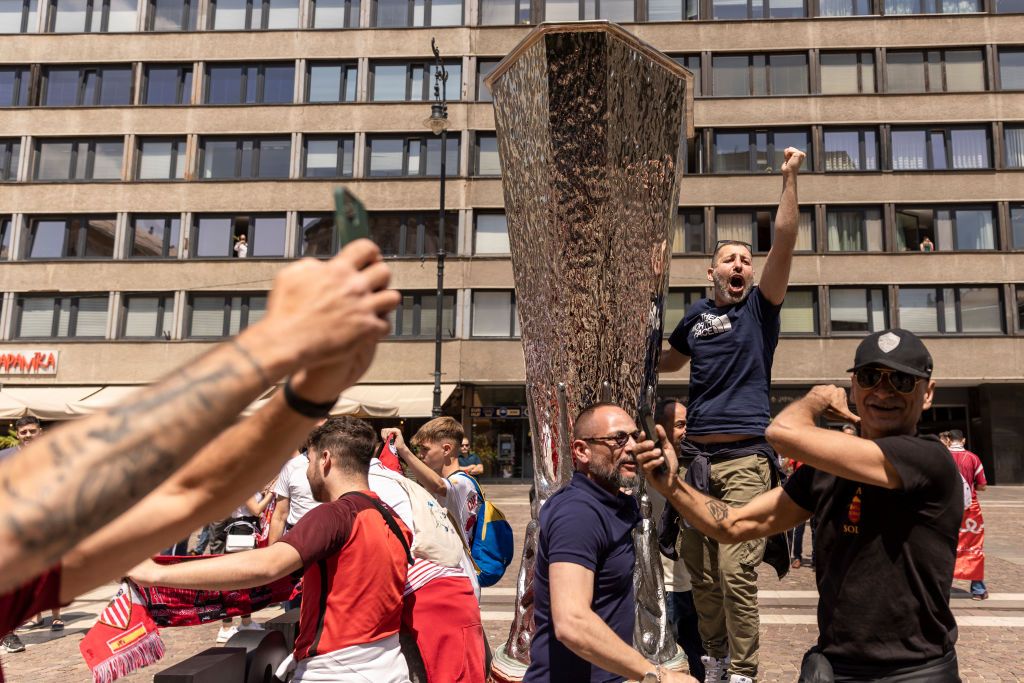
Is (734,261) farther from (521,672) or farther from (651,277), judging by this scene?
(521,672)

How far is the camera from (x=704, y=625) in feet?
12.9

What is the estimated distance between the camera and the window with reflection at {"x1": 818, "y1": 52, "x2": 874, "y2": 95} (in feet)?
94.1

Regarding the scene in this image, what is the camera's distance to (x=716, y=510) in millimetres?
2676

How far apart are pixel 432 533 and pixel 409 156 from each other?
27.0m

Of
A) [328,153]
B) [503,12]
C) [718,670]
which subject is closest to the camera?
[718,670]

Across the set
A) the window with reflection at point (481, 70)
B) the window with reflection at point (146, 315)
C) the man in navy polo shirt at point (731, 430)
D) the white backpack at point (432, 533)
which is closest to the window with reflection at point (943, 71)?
the window with reflection at point (481, 70)

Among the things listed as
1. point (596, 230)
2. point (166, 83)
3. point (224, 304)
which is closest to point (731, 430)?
point (596, 230)

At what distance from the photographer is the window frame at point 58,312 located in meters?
28.8

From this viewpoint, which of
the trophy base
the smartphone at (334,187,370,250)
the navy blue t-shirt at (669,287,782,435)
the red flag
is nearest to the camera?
the smartphone at (334,187,370,250)

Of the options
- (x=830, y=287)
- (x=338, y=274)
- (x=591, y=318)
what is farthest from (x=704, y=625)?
(x=830, y=287)

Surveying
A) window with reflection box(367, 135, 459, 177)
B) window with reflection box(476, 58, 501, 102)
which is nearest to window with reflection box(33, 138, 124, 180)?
window with reflection box(367, 135, 459, 177)

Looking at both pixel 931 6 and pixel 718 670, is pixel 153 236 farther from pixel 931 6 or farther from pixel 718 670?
pixel 718 670

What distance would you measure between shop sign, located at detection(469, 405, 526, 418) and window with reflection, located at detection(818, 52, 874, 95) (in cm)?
1475

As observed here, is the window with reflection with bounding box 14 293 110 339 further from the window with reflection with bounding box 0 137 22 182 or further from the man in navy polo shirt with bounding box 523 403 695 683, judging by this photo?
the man in navy polo shirt with bounding box 523 403 695 683
